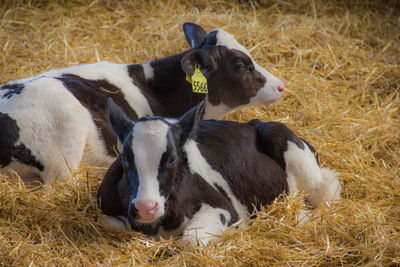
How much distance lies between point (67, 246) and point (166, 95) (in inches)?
96.2

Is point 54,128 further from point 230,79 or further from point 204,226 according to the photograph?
point 230,79

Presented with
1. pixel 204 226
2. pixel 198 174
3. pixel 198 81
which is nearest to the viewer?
pixel 204 226

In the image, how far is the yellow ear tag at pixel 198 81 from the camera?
17.6ft

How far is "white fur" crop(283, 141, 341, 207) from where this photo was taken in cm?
470

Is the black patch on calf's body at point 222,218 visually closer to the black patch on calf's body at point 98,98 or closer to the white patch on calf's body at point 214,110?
the black patch on calf's body at point 98,98

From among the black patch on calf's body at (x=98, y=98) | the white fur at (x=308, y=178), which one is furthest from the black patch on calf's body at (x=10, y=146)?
the white fur at (x=308, y=178)

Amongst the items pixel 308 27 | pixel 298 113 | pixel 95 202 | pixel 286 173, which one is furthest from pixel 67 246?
pixel 308 27

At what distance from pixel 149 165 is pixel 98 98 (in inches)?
66.0

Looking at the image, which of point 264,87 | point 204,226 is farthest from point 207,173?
point 264,87

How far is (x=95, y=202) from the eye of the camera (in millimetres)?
4070

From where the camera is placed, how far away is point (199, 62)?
5.51m

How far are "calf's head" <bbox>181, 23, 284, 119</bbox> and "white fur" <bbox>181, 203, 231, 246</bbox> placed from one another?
1955 millimetres

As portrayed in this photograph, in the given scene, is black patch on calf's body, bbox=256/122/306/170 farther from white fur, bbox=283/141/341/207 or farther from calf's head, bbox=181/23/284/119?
calf's head, bbox=181/23/284/119

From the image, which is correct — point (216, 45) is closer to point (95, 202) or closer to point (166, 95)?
point (166, 95)
